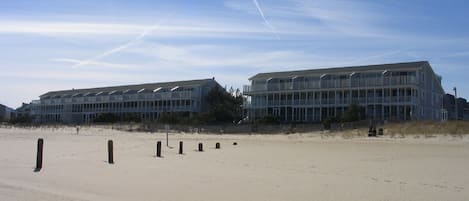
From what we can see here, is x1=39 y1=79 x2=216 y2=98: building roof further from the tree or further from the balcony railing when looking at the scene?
the balcony railing

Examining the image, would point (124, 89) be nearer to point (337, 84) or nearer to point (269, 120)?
point (269, 120)

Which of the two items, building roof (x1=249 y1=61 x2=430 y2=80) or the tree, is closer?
building roof (x1=249 y1=61 x2=430 y2=80)

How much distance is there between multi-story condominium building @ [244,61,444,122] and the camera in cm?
6112

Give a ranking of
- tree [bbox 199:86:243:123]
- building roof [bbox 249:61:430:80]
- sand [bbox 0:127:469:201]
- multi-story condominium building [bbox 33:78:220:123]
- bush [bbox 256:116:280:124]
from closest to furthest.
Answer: sand [bbox 0:127:469:201]
bush [bbox 256:116:280:124]
building roof [bbox 249:61:430:80]
tree [bbox 199:86:243:123]
multi-story condominium building [bbox 33:78:220:123]

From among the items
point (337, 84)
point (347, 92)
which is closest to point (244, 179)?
point (337, 84)

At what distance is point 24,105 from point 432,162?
421ft

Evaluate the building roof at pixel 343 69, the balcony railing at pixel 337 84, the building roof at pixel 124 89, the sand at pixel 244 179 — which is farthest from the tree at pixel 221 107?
the sand at pixel 244 179

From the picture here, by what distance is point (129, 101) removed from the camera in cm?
9269

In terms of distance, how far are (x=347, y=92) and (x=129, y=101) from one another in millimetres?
41868

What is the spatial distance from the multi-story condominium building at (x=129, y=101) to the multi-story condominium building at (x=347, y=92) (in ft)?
43.8

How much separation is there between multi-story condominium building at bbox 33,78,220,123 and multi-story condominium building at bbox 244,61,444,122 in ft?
43.8

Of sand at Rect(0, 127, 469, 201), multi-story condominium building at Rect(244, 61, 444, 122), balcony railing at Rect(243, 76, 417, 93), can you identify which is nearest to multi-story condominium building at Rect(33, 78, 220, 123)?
balcony railing at Rect(243, 76, 417, 93)

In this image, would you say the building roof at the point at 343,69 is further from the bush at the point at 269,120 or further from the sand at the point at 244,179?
the sand at the point at 244,179

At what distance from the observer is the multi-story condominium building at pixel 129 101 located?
281 feet
